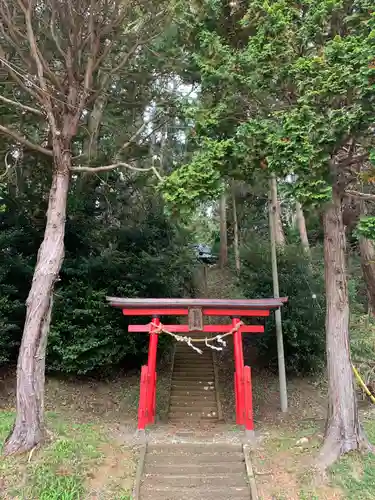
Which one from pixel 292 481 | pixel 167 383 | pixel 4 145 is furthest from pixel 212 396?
pixel 4 145

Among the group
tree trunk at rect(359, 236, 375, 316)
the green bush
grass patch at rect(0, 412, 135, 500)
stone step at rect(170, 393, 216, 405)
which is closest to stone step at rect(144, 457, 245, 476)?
grass patch at rect(0, 412, 135, 500)

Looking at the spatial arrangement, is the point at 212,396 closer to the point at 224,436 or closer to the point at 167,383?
the point at 167,383

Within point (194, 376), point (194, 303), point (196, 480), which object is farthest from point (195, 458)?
point (194, 376)

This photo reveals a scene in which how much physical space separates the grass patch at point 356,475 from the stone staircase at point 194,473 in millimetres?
1251

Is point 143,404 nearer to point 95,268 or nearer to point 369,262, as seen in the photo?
point 95,268

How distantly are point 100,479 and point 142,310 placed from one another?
3188 mm

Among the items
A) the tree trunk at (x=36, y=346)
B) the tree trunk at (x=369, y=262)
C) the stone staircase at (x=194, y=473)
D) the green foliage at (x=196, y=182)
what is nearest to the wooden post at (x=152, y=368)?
the stone staircase at (x=194, y=473)

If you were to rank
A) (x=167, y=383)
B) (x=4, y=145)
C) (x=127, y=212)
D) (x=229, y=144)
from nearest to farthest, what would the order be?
(x=229, y=144), (x=4, y=145), (x=167, y=383), (x=127, y=212)

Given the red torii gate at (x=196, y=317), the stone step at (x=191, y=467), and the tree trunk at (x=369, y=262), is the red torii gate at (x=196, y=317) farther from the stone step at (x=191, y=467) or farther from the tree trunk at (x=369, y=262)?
the tree trunk at (x=369, y=262)

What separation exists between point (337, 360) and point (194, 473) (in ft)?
8.91

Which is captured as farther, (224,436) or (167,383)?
(167,383)

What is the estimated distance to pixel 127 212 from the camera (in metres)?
11.1

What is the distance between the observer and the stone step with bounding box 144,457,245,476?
5.84 meters

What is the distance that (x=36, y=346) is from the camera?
5.67 m
